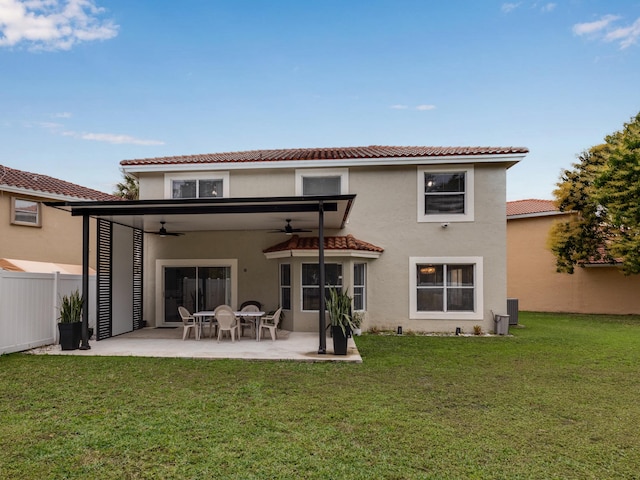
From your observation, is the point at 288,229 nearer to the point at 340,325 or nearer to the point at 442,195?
the point at 340,325

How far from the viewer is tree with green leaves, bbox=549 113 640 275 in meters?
18.2

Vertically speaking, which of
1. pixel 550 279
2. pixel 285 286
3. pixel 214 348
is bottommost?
pixel 214 348

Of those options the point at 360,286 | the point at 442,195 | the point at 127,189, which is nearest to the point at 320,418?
the point at 360,286

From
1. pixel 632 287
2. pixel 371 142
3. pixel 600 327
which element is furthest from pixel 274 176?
pixel 632 287

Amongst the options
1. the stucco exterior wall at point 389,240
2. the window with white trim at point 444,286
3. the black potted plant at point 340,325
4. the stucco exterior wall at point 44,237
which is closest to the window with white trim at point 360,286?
the stucco exterior wall at point 389,240

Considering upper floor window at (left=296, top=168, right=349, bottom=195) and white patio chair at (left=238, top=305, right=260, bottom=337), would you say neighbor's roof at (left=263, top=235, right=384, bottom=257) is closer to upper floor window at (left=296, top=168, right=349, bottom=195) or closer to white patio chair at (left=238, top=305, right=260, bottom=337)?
upper floor window at (left=296, top=168, right=349, bottom=195)

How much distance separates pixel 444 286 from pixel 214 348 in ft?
25.8

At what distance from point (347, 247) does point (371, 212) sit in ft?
6.37

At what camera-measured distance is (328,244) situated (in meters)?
13.4

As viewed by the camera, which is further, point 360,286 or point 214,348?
point 360,286

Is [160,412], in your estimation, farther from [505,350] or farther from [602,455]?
[505,350]

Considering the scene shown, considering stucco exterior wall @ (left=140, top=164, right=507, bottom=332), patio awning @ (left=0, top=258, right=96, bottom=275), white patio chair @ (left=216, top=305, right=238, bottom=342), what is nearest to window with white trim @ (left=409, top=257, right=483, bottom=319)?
stucco exterior wall @ (left=140, top=164, right=507, bottom=332)

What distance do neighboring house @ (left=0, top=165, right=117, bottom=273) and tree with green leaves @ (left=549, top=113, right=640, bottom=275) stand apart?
23480 mm

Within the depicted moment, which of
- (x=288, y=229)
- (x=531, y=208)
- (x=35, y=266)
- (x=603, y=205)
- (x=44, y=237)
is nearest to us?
(x=288, y=229)
